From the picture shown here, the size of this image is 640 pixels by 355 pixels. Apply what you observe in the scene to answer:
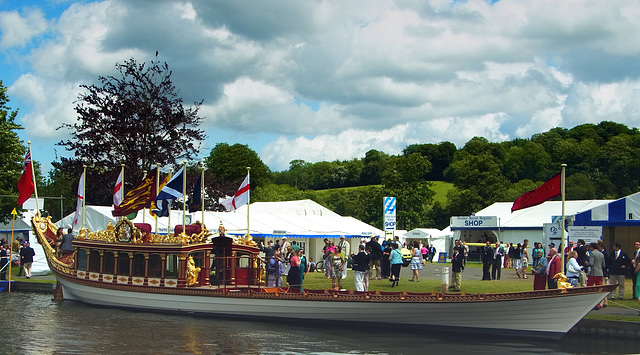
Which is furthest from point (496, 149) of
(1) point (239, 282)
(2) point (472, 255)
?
(1) point (239, 282)

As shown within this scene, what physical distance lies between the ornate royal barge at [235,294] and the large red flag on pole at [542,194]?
2483mm

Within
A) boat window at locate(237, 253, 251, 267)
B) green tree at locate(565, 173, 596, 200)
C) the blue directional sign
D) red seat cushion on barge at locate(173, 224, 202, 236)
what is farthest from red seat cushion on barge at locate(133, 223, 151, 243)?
green tree at locate(565, 173, 596, 200)

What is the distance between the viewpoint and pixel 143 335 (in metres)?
18.8

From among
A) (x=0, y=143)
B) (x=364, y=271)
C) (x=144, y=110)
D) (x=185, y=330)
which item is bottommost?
(x=185, y=330)

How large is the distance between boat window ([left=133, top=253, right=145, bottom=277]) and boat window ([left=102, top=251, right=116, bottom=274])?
116 cm

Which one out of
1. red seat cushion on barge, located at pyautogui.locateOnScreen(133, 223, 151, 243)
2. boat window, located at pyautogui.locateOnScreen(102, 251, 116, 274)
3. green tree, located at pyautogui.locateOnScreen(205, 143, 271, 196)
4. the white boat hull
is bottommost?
the white boat hull

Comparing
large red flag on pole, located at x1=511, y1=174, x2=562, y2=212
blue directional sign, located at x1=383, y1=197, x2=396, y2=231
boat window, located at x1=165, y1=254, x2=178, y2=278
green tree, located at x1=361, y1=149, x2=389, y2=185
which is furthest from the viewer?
green tree, located at x1=361, y1=149, x2=389, y2=185

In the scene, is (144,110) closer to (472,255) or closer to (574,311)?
(472,255)

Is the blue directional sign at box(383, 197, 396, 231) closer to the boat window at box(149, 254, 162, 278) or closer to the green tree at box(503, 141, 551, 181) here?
the boat window at box(149, 254, 162, 278)

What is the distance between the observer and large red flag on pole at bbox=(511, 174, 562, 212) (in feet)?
62.4

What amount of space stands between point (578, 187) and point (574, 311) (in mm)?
67888

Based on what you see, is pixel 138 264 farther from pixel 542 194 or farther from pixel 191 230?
pixel 542 194

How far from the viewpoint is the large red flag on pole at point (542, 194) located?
19031mm

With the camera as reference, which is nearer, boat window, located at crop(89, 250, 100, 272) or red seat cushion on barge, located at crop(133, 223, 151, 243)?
red seat cushion on barge, located at crop(133, 223, 151, 243)
